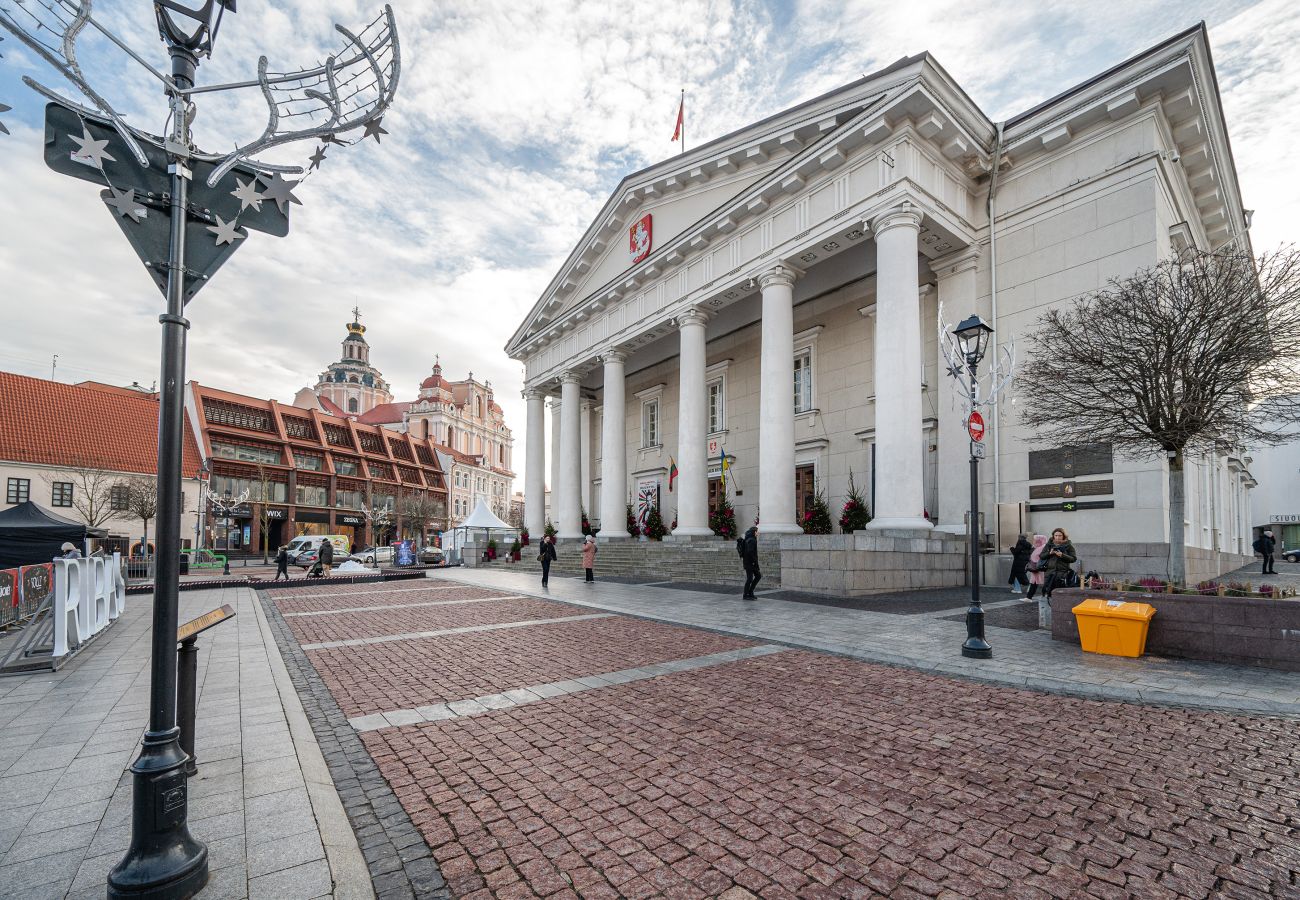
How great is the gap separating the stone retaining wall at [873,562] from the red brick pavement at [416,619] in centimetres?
531

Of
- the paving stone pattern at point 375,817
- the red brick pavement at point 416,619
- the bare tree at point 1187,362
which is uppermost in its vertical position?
the bare tree at point 1187,362

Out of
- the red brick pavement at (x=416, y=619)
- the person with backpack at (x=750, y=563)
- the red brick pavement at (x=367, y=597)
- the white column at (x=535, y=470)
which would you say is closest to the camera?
the red brick pavement at (x=416, y=619)

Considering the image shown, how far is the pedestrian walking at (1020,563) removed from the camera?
47.1 ft

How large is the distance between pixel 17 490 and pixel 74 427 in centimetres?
566

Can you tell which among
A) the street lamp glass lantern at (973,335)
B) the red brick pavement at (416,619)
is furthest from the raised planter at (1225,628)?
the red brick pavement at (416,619)

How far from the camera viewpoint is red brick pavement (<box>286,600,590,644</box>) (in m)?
9.95

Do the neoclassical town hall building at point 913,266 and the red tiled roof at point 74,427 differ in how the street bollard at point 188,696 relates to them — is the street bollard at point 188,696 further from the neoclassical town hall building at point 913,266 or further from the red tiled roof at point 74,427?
the red tiled roof at point 74,427

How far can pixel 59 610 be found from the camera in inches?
300

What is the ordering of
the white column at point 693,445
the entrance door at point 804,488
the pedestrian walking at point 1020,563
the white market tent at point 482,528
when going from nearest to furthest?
the pedestrian walking at point 1020,563
the white column at point 693,445
the entrance door at point 804,488
the white market tent at point 482,528

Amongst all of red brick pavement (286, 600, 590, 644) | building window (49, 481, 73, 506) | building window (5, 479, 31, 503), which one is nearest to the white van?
building window (49, 481, 73, 506)

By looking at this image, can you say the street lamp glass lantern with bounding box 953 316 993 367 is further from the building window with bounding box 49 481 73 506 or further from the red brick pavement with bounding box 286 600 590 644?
the building window with bounding box 49 481 73 506

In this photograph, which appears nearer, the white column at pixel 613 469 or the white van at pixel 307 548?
the white column at pixel 613 469

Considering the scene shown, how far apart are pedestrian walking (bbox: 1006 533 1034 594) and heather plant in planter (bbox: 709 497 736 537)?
393 inches

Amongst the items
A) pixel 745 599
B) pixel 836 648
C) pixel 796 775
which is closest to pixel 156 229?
pixel 796 775
